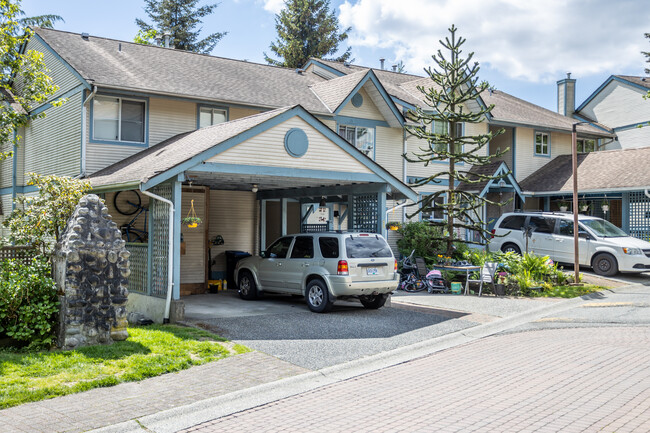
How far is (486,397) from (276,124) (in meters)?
7.38

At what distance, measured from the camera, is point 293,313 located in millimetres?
12828

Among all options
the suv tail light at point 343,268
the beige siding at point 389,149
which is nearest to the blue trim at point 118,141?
the suv tail light at point 343,268

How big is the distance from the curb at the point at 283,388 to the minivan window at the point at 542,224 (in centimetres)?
962

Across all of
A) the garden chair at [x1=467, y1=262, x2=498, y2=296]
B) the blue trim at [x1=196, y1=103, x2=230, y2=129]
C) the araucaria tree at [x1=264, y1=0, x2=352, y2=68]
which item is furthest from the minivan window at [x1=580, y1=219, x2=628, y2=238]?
the araucaria tree at [x1=264, y1=0, x2=352, y2=68]

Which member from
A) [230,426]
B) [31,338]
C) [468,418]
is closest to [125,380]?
[230,426]

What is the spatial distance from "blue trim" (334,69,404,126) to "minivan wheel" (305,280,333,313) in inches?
350

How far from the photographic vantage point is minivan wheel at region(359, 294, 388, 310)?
44.8ft

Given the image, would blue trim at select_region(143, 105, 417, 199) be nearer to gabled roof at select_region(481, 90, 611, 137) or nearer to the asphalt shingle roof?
the asphalt shingle roof

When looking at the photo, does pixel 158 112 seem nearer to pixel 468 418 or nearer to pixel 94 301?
pixel 94 301

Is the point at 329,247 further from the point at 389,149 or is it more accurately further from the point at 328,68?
the point at 328,68

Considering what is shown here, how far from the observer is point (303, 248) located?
13.6 m

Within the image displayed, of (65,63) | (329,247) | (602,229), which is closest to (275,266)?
(329,247)

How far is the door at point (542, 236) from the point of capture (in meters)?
20.8

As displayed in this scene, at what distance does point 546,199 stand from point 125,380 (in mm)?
24051
